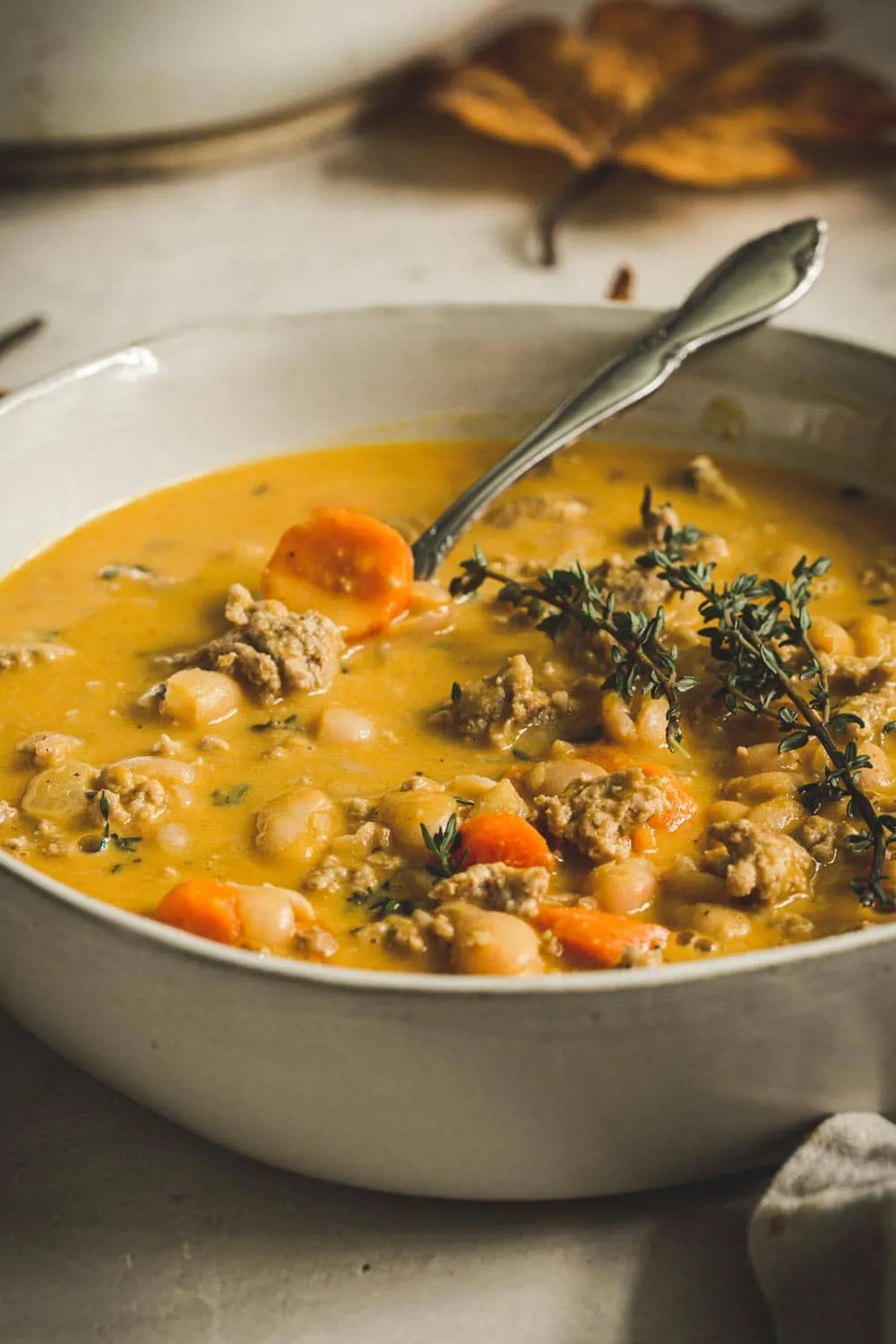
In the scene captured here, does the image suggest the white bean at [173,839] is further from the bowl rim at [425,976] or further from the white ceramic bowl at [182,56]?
the white ceramic bowl at [182,56]

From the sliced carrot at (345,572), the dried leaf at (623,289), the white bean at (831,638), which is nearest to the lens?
the white bean at (831,638)

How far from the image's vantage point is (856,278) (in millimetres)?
3783

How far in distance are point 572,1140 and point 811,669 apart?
75cm

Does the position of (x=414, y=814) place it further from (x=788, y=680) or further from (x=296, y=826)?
(x=788, y=680)

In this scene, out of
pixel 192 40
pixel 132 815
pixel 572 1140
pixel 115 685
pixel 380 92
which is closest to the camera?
pixel 572 1140

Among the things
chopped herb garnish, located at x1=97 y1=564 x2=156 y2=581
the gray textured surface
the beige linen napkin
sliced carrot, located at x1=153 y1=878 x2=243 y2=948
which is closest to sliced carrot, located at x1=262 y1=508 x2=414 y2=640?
chopped herb garnish, located at x1=97 y1=564 x2=156 y2=581

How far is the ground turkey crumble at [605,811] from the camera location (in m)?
1.92

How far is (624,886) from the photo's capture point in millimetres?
1861

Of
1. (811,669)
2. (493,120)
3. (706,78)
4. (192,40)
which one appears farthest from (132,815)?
(706,78)

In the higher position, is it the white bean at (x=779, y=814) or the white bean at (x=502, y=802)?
the white bean at (x=779, y=814)

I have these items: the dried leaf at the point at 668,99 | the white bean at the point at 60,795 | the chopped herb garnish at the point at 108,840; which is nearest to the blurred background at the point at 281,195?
the dried leaf at the point at 668,99

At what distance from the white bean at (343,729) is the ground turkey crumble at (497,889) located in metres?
0.35

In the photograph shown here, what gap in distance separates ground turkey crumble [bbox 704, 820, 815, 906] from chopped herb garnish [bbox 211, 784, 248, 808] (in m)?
0.58

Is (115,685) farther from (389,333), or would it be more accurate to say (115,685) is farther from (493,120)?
(493,120)
